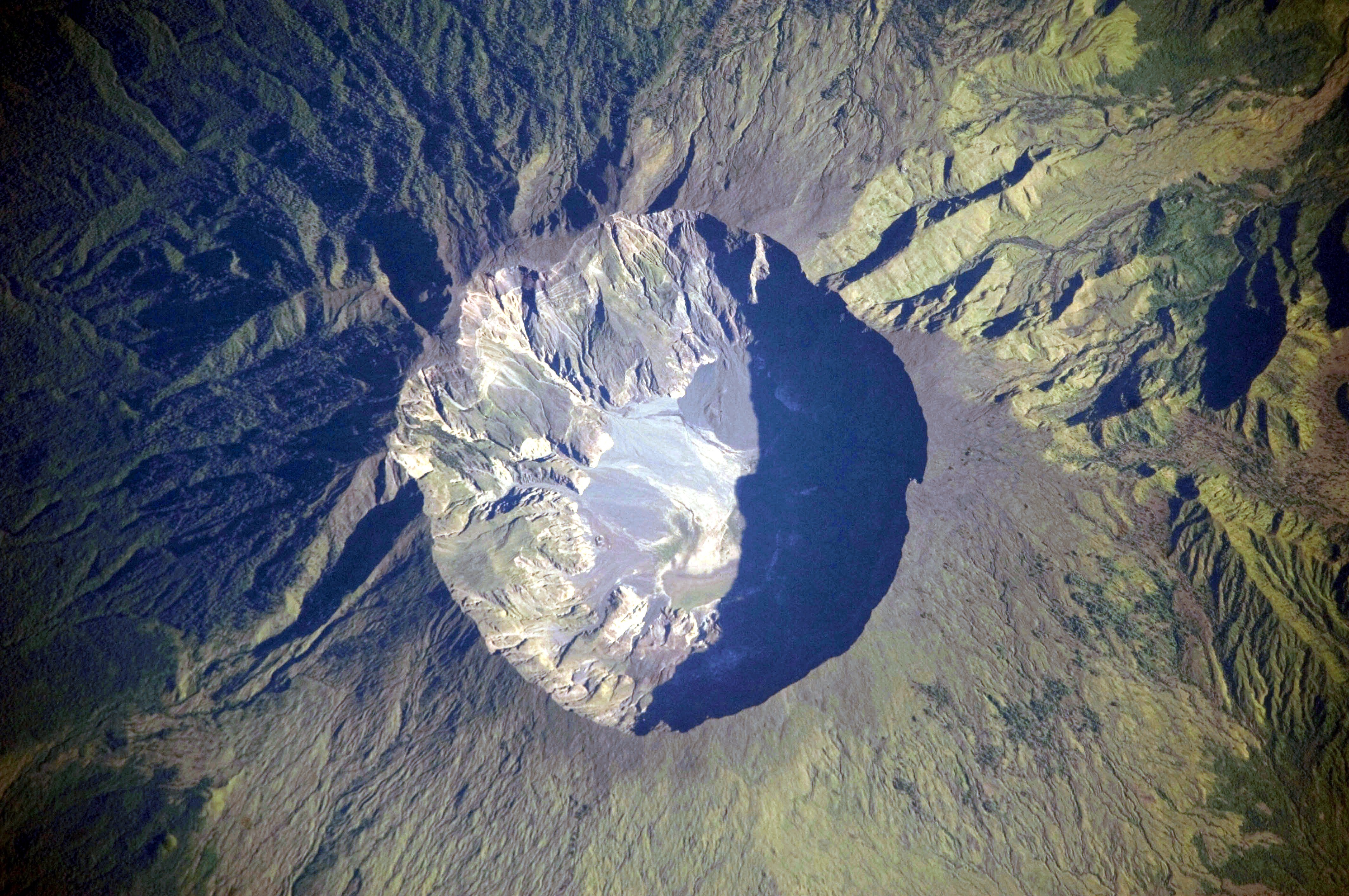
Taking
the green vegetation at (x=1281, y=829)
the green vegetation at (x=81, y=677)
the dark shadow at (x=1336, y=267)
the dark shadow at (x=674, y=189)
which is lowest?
the green vegetation at (x=81, y=677)

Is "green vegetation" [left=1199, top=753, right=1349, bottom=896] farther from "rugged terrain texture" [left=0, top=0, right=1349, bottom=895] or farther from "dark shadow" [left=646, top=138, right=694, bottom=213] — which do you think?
"dark shadow" [left=646, top=138, right=694, bottom=213]

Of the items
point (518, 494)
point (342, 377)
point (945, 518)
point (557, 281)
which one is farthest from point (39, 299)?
point (945, 518)

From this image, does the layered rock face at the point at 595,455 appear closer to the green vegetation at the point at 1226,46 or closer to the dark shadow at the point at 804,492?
the dark shadow at the point at 804,492

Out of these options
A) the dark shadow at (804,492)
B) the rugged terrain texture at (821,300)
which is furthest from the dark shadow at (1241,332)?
the dark shadow at (804,492)

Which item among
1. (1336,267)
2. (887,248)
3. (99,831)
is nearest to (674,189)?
(887,248)

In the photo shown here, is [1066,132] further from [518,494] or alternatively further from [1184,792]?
[518,494]

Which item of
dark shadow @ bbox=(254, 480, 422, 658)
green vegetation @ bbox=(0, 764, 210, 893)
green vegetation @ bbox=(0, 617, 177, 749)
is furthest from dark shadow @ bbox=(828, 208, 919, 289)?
green vegetation @ bbox=(0, 764, 210, 893)
